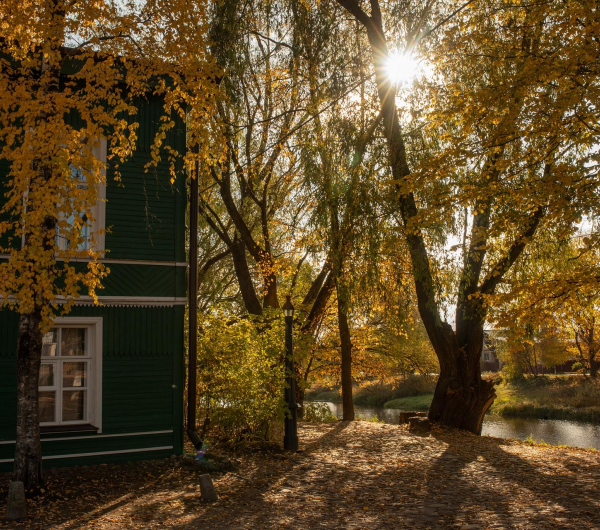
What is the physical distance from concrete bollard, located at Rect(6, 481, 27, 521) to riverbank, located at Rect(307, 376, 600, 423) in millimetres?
26989

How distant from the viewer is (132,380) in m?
10.2

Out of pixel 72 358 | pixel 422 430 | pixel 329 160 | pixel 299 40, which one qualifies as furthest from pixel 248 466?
pixel 299 40

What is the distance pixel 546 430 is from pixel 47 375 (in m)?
22.2

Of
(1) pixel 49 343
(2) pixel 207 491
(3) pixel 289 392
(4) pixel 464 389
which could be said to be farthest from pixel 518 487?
(1) pixel 49 343

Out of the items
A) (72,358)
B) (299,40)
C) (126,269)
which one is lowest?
(72,358)

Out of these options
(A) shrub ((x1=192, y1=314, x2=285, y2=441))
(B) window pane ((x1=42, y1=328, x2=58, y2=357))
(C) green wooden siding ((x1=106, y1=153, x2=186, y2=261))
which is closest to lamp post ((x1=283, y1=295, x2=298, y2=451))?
(A) shrub ((x1=192, y1=314, x2=285, y2=441))

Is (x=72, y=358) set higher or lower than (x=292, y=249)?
lower

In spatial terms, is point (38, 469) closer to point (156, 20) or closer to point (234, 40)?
point (156, 20)

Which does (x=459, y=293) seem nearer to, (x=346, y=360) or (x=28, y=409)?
(x=346, y=360)

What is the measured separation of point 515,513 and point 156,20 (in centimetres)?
764

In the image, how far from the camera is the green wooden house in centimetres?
969

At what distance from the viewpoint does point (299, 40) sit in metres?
12.9

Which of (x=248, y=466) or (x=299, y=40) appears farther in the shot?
(x=299, y=40)

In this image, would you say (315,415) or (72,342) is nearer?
(72,342)
